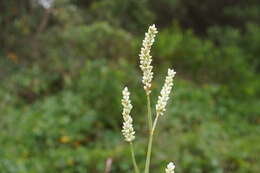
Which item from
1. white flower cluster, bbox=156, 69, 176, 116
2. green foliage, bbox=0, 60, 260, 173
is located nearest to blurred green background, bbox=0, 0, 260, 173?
green foliage, bbox=0, 60, 260, 173

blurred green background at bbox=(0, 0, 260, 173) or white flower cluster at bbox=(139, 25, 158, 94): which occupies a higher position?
blurred green background at bbox=(0, 0, 260, 173)

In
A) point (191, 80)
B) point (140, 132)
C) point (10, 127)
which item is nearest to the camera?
point (10, 127)

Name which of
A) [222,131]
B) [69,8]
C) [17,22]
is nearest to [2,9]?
[17,22]

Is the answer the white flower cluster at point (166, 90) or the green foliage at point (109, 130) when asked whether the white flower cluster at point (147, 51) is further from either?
the green foliage at point (109, 130)

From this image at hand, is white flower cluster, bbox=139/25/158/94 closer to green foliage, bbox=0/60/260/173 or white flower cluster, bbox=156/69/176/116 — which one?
white flower cluster, bbox=156/69/176/116

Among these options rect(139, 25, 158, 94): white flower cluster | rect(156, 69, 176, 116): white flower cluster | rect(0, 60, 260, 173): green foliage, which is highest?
rect(0, 60, 260, 173): green foliage

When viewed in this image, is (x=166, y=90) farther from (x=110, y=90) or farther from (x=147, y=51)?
(x=110, y=90)

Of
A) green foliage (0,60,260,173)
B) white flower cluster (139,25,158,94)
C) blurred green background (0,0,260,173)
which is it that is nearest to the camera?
white flower cluster (139,25,158,94)

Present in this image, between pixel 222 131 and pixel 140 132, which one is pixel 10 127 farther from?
pixel 222 131
